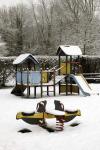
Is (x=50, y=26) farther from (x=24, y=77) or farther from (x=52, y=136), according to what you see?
(x=52, y=136)

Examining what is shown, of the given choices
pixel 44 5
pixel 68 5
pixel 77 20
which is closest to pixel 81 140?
pixel 77 20

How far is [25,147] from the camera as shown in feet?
29.1

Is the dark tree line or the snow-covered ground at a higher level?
the snow-covered ground

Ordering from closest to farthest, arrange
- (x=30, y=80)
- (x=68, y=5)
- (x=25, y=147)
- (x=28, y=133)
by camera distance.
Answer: (x=25, y=147)
(x=28, y=133)
(x=30, y=80)
(x=68, y=5)

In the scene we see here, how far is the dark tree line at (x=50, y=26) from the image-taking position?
3859 cm

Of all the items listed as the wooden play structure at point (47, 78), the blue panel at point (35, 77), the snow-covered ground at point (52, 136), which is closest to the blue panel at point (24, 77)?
the wooden play structure at point (47, 78)

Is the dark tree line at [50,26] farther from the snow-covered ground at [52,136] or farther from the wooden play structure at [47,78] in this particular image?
the snow-covered ground at [52,136]

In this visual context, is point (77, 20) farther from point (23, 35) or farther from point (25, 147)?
point (25, 147)

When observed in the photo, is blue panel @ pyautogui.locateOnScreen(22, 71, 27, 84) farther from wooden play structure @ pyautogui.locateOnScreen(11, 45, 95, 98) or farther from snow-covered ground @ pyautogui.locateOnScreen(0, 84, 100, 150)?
snow-covered ground @ pyautogui.locateOnScreen(0, 84, 100, 150)

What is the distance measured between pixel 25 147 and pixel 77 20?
109 ft

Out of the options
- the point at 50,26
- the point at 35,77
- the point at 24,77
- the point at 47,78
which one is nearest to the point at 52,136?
the point at 35,77

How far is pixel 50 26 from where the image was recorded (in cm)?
4991

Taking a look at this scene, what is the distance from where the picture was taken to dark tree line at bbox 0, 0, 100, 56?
127ft

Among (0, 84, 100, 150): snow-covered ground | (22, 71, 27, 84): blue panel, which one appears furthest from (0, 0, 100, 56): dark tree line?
(0, 84, 100, 150): snow-covered ground
